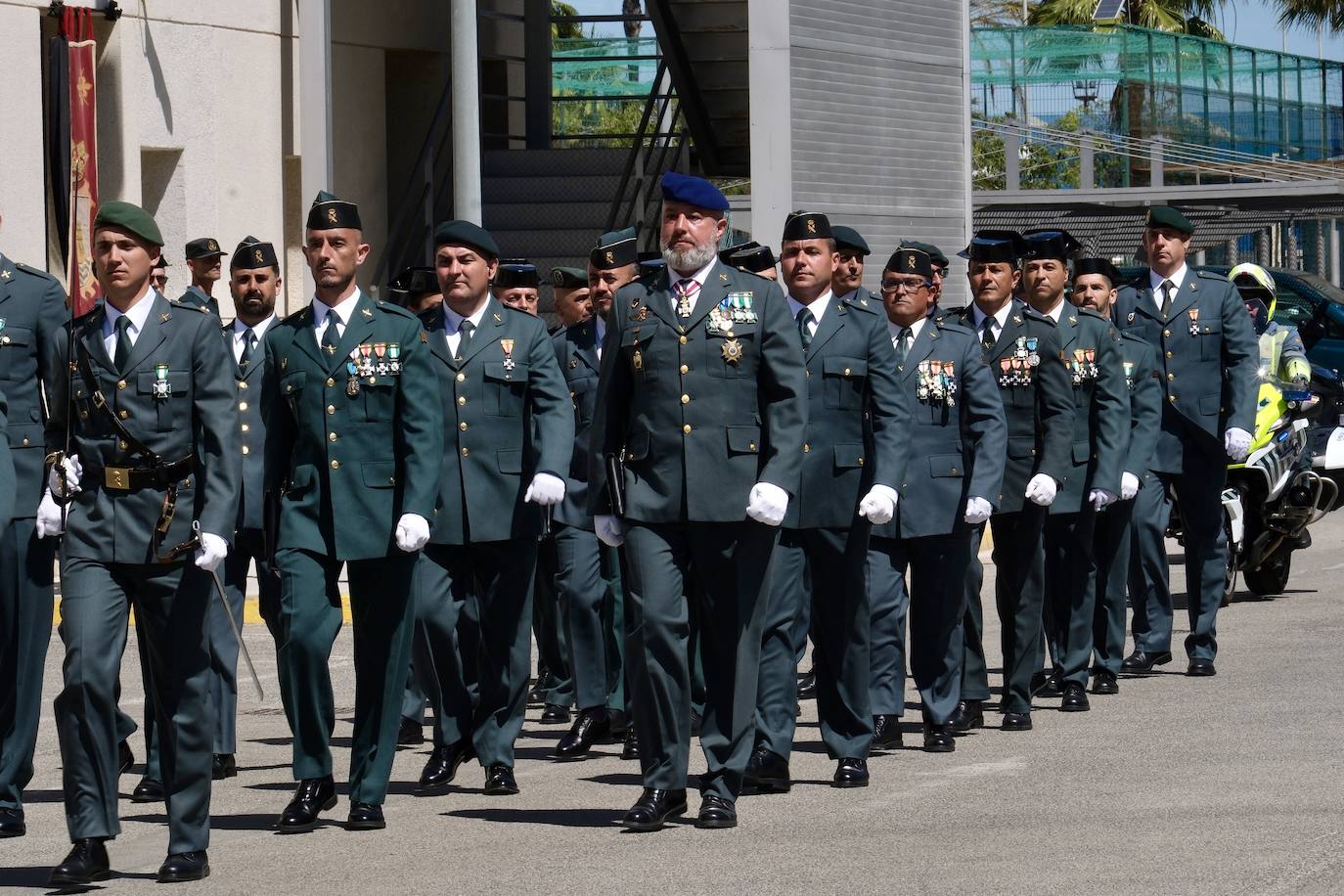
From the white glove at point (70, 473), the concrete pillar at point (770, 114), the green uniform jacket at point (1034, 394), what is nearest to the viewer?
the white glove at point (70, 473)

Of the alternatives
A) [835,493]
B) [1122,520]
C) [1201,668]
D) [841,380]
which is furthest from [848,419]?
[1201,668]

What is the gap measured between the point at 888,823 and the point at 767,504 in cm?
113

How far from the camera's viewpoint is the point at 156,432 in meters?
7.36

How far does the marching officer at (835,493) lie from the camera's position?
876cm

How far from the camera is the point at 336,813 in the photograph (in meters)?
8.47

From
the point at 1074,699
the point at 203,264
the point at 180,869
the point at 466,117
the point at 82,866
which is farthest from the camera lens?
the point at 466,117

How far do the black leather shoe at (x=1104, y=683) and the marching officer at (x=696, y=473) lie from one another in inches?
147

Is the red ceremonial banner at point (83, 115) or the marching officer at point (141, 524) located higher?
the red ceremonial banner at point (83, 115)

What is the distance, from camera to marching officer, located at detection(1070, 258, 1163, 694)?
11.6m

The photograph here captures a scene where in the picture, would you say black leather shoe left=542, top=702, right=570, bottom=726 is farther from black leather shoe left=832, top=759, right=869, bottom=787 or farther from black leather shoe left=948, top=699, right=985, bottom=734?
black leather shoe left=832, top=759, right=869, bottom=787

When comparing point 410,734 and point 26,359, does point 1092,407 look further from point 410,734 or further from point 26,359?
point 26,359

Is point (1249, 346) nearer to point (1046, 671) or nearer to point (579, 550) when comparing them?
point (1046, 671)

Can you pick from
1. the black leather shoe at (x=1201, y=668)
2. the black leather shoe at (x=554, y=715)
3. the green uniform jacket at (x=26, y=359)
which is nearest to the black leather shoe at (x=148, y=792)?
the green uniform jacket at (x=26, y=359)

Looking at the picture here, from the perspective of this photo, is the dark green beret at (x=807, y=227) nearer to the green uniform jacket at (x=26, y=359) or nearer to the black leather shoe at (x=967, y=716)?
the black leather shoe at (x=967, y=716)
